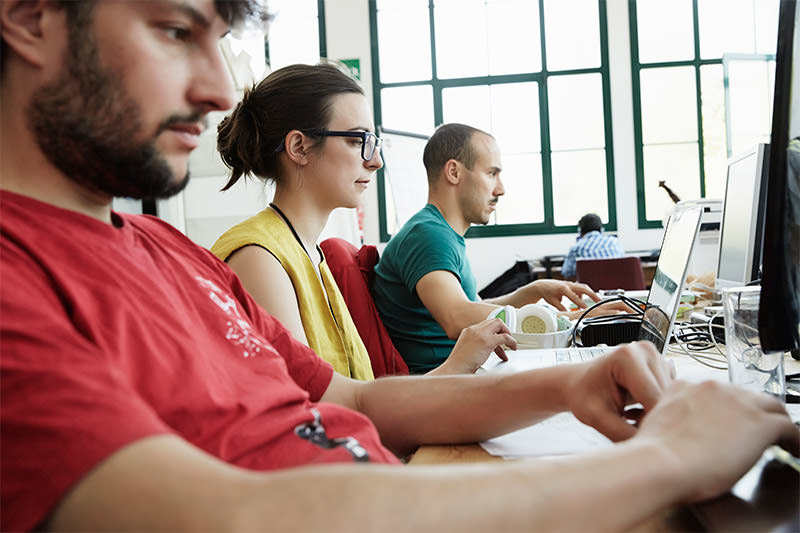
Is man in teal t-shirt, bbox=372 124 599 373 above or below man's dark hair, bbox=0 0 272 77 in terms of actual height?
below

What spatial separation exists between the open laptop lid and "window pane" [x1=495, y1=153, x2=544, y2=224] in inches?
212

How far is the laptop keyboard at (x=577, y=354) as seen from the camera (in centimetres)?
140

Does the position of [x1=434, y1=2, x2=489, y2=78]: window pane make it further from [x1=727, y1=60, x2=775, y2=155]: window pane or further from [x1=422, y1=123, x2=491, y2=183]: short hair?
[x1=422, y1=123, x2=491, y2=183]: short hair

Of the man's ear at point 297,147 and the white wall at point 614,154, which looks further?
the white wall at point 614,154

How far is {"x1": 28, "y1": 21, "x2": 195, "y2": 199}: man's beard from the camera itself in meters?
0.61

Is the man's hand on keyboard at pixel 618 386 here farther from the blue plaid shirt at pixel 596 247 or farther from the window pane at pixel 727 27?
the window pane at pixel 727 27

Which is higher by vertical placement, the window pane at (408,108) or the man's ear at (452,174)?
the window pane at (408,108)

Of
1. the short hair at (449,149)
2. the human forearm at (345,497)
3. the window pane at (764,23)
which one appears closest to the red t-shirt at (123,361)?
the human forearm at (345,497)

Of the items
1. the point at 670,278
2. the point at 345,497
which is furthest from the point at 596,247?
the point at 345,497

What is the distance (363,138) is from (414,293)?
21.7 inches

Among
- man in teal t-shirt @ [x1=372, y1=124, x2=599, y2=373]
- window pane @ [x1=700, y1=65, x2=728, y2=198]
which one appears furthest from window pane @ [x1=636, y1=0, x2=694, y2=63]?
man in teal t-shirt @ [x1=372, y1=124, x2=599, y2=373]

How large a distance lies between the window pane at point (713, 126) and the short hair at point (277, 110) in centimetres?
619

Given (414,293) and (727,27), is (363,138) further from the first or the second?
(727,27)

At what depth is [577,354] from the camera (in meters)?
1.48
